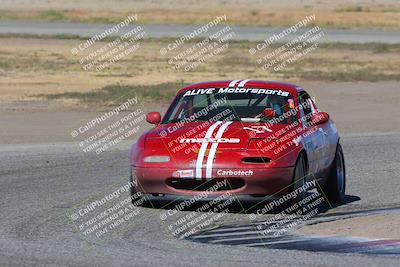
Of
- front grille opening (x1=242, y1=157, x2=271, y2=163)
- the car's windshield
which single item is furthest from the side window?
front grille opening (x1=242, y1=157, x2=271, y2=163)

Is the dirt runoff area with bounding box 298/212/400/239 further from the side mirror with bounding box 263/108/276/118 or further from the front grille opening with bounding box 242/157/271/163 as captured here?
the side mirror with bounding box 263/108/276/118

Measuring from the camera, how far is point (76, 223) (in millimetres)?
11602

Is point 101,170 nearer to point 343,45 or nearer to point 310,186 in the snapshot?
point 310,186

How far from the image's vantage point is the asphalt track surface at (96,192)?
9.48 m

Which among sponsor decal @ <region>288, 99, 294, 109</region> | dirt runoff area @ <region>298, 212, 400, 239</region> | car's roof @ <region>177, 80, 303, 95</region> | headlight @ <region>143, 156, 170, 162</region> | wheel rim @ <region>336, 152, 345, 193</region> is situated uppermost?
car's roof @ <region>177, 80, 303, 95</region>

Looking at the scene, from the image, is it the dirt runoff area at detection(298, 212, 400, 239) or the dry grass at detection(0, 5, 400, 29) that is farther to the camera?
the dry grass at detection(0, 5, 400, 29)

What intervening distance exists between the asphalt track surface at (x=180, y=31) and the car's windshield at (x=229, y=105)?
37.4 metres

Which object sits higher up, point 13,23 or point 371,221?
point 13,23

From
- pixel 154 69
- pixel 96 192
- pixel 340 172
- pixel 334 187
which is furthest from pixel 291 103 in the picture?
pixel 154 69

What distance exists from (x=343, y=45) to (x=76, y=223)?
128 feet

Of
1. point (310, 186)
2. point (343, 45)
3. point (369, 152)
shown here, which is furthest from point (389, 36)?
point (310, 186)

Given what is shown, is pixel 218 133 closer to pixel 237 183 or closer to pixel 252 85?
pixel 237 183

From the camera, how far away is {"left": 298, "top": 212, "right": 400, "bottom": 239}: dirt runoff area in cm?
1098

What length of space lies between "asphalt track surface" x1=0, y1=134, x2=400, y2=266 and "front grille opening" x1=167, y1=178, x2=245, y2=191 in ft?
1.03
